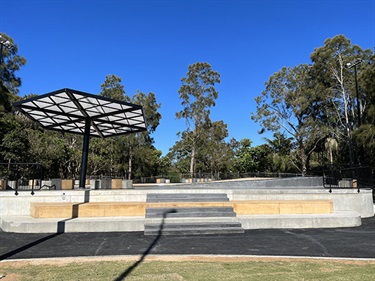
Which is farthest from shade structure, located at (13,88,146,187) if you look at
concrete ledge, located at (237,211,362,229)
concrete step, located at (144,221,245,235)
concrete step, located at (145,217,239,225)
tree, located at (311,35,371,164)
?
tree, located at (311,35,371,164)

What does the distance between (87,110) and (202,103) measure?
29.7 meters

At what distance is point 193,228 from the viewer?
9242mm

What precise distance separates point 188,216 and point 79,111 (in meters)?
9.10

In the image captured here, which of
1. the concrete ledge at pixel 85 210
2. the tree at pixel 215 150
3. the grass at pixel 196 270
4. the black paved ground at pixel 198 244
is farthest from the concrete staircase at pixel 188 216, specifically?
the tree at pixel 215 150

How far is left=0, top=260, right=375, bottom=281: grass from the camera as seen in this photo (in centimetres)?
515

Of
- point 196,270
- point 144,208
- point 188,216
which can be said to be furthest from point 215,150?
point 196,270

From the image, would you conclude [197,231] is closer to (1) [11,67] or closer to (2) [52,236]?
(2) [52,236]

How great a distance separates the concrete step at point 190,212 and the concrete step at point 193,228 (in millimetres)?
980

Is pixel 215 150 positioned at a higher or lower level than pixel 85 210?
higher

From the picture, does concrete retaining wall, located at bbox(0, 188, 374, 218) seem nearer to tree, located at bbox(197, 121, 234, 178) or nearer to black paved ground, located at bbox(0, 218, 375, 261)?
black paved ground, located at bbox(0, 218, 375, 261)

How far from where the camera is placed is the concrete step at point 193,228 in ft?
29.9

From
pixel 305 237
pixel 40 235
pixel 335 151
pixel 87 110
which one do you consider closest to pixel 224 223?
pixel 305 237

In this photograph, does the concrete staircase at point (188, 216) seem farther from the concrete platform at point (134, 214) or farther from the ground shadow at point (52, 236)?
the ground shadow at point (52, 236)

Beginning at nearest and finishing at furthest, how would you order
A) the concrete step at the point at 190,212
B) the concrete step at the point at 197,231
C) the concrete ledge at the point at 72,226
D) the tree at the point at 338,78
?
1. the concrete step at the point at 197,231
2. the concrete ledge at the point at 72,226
3. the concrete step at the point at 190,212
4. the tree at the point at 338,78
